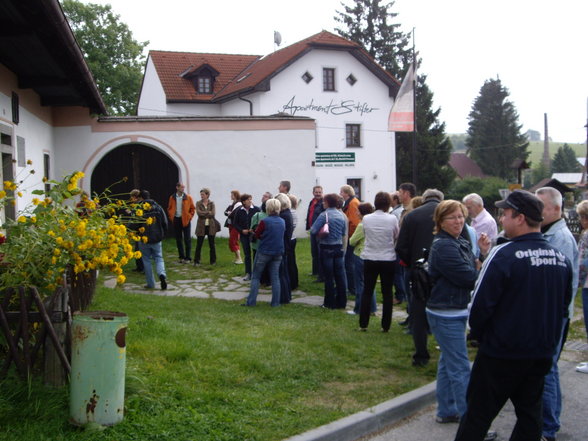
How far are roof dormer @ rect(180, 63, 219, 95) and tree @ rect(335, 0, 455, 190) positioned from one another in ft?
46.1

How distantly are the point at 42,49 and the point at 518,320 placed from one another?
23.9ft

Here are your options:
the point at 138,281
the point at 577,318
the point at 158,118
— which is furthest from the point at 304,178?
the point at 577,318

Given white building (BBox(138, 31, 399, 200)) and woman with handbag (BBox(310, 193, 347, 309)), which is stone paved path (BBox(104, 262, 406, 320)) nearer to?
woman with handbag (BBox(310, 193, 347, 309))

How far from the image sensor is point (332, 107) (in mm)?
35781

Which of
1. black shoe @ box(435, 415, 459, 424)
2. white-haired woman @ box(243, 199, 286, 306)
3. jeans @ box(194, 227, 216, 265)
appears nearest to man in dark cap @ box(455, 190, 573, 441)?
black shoe @ box(435, 415, 459, 424)

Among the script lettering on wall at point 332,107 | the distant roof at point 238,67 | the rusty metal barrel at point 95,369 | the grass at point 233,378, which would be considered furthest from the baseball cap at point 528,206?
the script lettering on wall at point 332,107

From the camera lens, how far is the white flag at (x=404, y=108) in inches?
910

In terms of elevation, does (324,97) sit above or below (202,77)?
below

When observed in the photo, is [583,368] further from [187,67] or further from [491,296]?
[187,67]

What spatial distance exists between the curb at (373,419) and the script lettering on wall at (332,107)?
29396mm

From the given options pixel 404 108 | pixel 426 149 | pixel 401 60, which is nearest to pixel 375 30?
pixel 401 60

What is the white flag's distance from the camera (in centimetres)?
2312

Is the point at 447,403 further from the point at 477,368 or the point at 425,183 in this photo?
the point at 425,183

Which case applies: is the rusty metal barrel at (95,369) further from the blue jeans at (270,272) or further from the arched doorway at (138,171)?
the arched doorway at (138,171)
